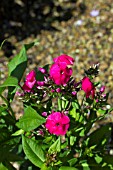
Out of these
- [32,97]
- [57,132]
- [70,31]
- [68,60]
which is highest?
[70,31]

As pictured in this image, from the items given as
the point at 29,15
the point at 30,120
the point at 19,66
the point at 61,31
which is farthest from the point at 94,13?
the point at 30,120

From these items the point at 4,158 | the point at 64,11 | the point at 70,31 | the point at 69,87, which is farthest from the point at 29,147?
the point at 64,11

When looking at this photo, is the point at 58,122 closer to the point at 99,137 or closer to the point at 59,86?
the point at 59,86

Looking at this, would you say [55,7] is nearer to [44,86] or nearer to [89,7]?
[89,7]

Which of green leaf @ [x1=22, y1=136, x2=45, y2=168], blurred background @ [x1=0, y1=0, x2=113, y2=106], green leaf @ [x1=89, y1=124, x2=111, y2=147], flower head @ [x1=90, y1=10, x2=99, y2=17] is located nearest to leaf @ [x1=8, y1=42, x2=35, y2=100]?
green leaf @ [x1=22, y1=136, x2=45, y2=168]

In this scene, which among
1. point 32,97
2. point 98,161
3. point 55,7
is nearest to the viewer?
point 32,97

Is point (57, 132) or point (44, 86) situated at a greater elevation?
point (44, 86)
